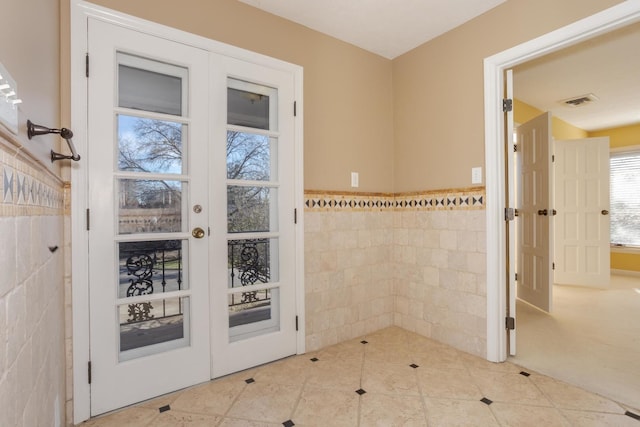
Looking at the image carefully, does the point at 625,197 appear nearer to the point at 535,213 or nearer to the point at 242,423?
the point at 535,213

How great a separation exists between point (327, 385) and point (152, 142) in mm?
1858

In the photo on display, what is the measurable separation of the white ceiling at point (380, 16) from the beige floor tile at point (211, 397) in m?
2.57

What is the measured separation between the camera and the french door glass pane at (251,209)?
2205 millimetres

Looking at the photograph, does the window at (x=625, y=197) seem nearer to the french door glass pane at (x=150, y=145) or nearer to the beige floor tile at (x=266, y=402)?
the beige floor tile at (x=266, y=402)

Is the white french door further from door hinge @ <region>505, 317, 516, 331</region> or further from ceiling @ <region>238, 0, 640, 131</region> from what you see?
door hinge @ <region>505, 317, 516, 331</region>

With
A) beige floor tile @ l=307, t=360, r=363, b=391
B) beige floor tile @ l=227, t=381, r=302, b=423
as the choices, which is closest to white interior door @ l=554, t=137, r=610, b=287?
beige floor tile @ l=307, t=360, r=363, b=391

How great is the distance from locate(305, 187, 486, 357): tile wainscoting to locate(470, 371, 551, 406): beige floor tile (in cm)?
29

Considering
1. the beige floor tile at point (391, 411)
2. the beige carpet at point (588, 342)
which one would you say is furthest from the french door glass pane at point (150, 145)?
the beige carpet at point (588, 342)

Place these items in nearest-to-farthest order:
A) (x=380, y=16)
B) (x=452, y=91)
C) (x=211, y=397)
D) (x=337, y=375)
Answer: (x=211, y=397) < (x=337, y=375) < (x=380, y=16) < (x=452, y=91)

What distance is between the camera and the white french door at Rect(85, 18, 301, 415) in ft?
5.79

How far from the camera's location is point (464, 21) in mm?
2471

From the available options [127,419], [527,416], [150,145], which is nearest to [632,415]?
[527,416]

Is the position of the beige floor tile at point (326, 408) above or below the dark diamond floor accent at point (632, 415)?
below

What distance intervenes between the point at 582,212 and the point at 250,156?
5.00m
